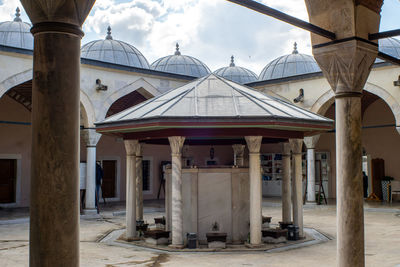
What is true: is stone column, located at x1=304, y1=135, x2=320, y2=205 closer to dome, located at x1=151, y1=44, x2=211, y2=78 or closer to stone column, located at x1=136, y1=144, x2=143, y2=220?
stone column, located at x1=136, y1=144, x2=143, y2=220

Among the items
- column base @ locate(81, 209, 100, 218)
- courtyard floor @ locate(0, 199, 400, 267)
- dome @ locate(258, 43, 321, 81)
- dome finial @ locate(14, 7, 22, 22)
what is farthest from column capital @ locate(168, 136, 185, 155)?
dome finial @ locate(14, 7, 22, 22)

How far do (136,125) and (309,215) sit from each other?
744 centimetres

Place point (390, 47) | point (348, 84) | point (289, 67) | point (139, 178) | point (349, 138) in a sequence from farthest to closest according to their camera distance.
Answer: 1. point (289, 67)
2. point (390, 47)
3. point (139, 178)
4. point (348, 84)
5. point (349, 138)

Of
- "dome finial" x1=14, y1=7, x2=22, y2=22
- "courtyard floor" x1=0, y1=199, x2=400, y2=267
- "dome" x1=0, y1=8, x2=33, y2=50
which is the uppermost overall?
"dome finial" x1=14, y1=7, x2=22, y2=22

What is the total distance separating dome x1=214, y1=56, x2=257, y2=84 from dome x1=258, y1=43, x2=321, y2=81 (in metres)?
2.33

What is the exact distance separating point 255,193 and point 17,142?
10.6 m

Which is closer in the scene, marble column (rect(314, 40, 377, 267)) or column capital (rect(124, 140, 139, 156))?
marble column (rect(314, 40, 377, 267))

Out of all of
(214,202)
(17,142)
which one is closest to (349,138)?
(214,202)

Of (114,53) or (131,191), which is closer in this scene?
(131,191)

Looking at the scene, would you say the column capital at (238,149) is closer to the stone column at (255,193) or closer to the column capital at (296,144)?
the column capital at (296,144)

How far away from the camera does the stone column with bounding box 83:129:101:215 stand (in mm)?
13477

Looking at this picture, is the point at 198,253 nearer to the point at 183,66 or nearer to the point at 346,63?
the point at 346,63

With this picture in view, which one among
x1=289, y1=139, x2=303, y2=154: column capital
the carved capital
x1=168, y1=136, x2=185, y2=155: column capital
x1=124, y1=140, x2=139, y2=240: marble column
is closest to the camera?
the carved capital

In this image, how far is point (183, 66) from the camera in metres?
22.2
